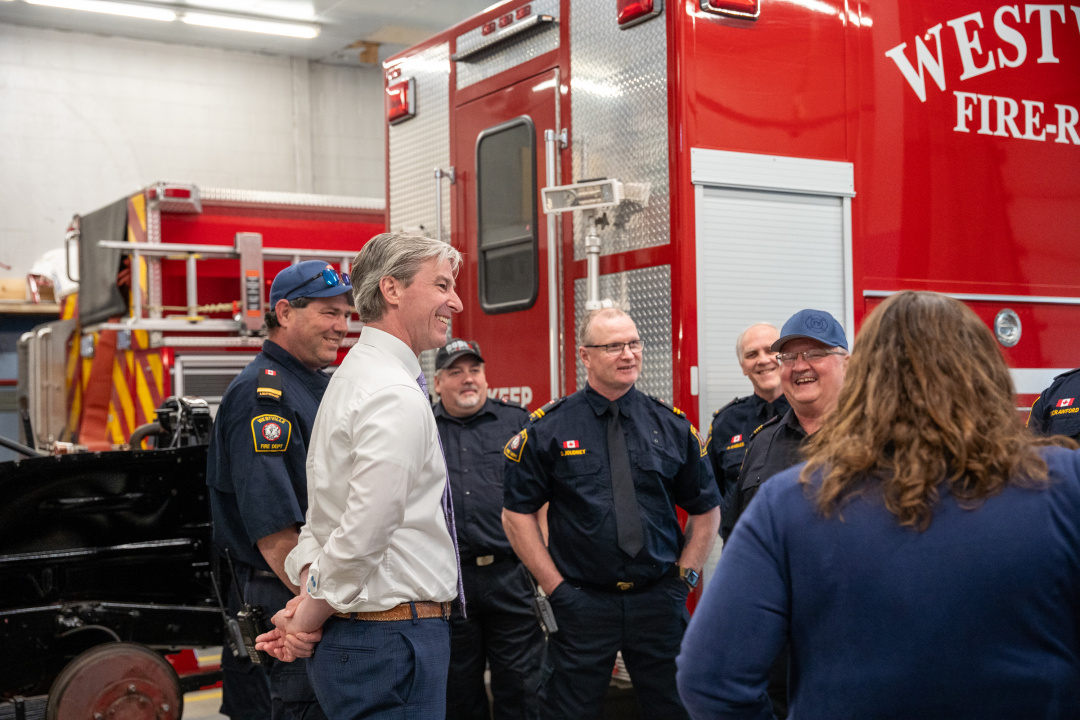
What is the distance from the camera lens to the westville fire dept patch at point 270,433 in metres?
3.14

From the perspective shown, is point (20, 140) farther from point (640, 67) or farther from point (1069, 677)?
point (1069, 677)

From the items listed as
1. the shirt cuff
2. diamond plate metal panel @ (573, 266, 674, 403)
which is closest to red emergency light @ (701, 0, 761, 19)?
diamond plate metal panel @ (573, 266, 674, 403)

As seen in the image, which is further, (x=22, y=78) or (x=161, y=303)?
(x=22, y=78)

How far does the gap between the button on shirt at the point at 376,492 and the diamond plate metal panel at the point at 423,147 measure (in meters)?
3.41

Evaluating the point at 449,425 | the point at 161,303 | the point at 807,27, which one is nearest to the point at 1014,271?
the point at 807,27

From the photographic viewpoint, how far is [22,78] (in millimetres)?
13984

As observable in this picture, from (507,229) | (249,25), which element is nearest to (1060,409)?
(507,229)

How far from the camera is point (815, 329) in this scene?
130 inches

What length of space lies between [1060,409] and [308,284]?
267 cm

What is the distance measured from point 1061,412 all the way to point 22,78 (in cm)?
1354

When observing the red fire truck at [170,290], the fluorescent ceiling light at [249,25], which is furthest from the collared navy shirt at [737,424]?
the fluorescent ceiling light at [249,25]

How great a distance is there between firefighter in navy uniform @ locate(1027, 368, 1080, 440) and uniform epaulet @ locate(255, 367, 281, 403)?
2545 mm

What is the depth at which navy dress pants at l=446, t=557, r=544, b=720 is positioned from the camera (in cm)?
456

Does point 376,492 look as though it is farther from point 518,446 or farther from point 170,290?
point 170,290
